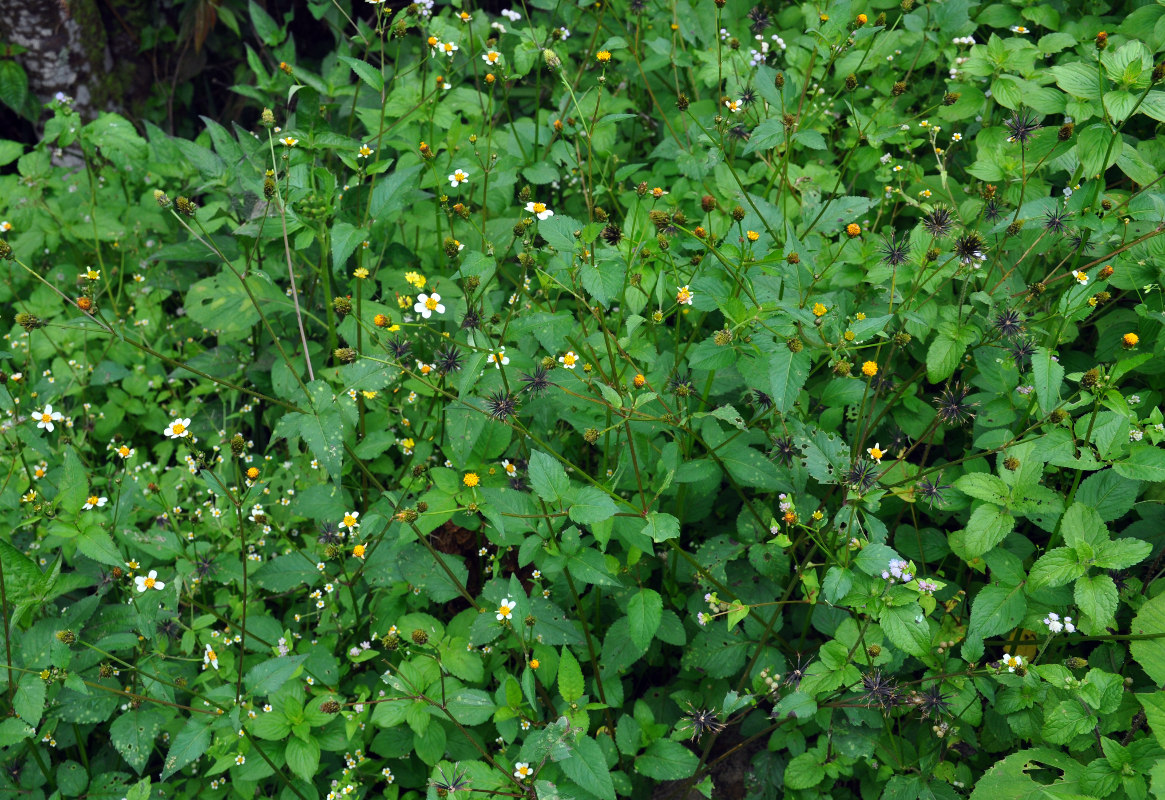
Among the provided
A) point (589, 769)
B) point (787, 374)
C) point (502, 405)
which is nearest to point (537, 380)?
point (502, 405)

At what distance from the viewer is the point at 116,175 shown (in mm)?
4035

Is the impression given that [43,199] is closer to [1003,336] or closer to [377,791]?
[377,791]

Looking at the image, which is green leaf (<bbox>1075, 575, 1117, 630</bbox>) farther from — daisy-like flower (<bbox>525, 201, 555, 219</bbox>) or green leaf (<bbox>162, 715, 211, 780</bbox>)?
green leaf (<bbox>162, 715, 211, 780</bbox>)

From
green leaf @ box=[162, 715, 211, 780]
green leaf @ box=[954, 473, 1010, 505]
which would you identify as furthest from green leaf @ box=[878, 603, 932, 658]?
green leaf @ box=[162, 715, 211, 780]

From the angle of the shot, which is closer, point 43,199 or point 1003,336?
point 1003,336

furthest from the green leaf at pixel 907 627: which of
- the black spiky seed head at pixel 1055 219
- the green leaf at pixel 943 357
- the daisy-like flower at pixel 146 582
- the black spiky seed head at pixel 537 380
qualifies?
the daisy-like flower at pixel 146 582

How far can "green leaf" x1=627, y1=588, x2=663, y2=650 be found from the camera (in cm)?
212

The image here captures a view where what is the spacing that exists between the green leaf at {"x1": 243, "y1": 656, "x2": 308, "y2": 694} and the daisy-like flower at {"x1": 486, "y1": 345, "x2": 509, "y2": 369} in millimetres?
995

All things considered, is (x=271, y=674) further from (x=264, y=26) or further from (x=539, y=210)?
(x=264, y=26)

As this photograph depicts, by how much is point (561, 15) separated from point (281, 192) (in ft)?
7.14

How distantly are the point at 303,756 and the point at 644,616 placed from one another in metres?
1.04

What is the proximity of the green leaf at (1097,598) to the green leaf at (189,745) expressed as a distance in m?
2.36

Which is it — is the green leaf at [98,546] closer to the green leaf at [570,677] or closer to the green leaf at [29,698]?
the green leaf at [29,698]

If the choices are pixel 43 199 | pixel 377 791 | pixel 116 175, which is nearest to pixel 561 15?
pixel 116 175
